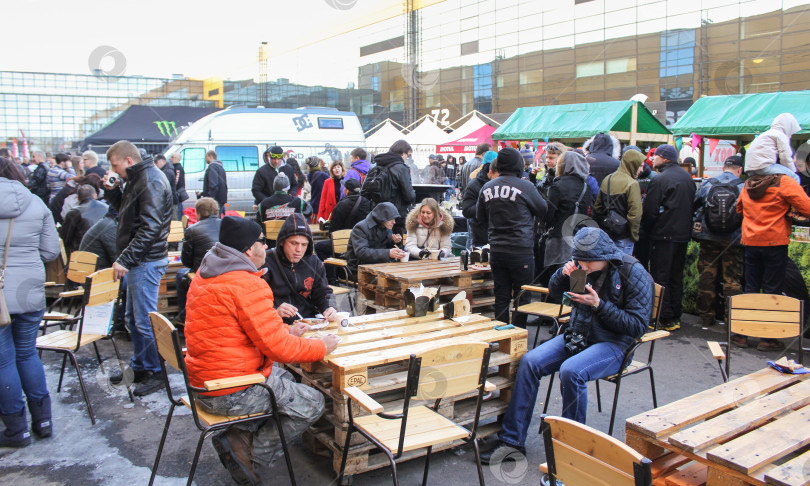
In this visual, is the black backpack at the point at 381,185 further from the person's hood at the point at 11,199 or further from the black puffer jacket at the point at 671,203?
Result: the person's hood at the point at 11,199

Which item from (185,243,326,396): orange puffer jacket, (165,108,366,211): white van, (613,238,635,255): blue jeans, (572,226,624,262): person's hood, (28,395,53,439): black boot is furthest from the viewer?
(165,108,366,211): white van

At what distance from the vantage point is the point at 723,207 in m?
5.79

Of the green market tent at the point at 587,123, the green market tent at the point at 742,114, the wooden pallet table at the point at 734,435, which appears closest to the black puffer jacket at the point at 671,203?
the wooden pallet table at the point at 734,435

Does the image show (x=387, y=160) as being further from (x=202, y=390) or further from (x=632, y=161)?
(x=202, y=390)

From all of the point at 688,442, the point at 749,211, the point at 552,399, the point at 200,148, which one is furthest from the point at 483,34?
the point at 688,442

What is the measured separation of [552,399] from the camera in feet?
14.0

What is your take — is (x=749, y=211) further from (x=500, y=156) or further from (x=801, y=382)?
(x=801, y=382)

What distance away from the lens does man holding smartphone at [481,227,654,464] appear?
3.30 m

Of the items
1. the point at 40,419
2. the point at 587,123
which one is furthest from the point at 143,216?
the point at 587,123

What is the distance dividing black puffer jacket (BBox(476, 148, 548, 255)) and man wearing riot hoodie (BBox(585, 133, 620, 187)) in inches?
70.0

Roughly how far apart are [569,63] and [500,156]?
76.3ft

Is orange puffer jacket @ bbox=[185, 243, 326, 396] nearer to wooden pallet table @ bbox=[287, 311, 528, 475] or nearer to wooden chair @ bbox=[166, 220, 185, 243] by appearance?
wooden pallet table @ bbox=[287, 311, 528, 475]

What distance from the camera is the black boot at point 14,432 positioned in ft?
11.5

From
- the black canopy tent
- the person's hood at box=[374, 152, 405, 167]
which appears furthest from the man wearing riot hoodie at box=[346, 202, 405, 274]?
the black canopy tent
